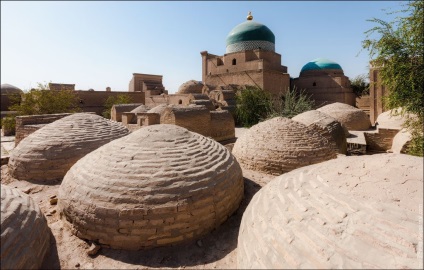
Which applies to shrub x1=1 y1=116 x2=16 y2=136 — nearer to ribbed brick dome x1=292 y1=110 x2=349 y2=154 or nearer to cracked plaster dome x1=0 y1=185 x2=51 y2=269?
cracked plaster dome x1=0 y1=185 x2=51 y2=269

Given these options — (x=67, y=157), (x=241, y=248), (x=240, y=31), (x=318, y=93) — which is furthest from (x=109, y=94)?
(x=241, y=248)

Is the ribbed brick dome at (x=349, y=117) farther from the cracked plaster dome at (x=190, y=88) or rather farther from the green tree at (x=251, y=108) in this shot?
the cracked plaster dome at (x=190, y=88)

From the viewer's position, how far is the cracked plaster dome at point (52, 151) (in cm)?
566

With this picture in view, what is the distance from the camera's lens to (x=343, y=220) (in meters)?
2.04

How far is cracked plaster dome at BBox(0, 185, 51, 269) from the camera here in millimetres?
2613

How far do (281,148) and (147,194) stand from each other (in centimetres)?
376

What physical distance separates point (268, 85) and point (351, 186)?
1791 cm

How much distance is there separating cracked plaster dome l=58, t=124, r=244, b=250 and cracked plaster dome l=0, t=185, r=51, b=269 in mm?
554

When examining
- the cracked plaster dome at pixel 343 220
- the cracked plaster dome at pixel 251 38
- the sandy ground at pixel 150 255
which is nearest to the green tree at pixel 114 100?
the cracked plaster dome at pixel 251 38

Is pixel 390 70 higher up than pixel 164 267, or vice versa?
pixel 390 70

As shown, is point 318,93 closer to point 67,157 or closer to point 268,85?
point 268,85

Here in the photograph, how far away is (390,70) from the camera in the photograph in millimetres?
6855

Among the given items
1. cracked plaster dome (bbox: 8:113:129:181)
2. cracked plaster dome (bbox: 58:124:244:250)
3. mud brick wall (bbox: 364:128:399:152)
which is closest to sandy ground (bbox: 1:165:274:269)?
cracked plaster dome (bbox: 58:124:244:250)

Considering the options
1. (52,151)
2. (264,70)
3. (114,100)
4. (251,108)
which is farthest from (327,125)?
(114,100)
